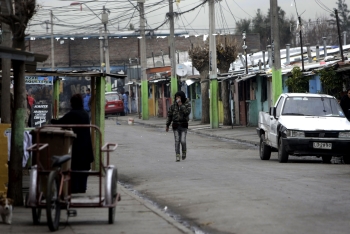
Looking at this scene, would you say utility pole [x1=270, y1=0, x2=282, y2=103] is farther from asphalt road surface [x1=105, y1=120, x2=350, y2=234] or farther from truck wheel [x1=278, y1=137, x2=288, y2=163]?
truck wheel [x1=278, y1=137, x2=288, y2=163]

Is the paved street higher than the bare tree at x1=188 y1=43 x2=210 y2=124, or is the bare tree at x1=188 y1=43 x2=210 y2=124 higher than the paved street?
the bare tree at x1=188 y1=43 x2=210 y2=124

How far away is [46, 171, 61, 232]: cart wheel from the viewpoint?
940 centimetres

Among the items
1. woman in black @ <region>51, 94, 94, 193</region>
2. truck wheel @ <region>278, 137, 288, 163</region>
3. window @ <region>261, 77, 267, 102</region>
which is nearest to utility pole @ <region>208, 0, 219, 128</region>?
window @ <region>261, 77, 267, 102</region>

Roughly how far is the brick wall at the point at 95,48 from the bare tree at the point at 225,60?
4363 cm

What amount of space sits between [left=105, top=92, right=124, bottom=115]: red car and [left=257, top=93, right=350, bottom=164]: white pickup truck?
1452 inches

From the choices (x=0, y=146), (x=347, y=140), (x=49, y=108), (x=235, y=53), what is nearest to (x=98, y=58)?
(x=235, y=53)

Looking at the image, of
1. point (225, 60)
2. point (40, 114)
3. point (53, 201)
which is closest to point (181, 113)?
point (40, 114)

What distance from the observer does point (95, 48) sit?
9050 cm

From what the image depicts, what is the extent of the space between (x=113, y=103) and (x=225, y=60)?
16162 millimetres

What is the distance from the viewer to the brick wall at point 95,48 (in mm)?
89125

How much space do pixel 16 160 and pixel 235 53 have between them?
3220cm

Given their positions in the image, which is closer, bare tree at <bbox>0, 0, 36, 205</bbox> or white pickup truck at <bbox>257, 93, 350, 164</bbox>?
bare tree at <bbox>0, 0, 36, 205</bbox>

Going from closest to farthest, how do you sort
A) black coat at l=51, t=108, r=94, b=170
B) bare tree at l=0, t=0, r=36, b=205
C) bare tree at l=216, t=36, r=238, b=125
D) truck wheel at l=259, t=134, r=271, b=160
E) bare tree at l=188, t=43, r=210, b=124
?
bare tree at l=0, t=0, r=36, b=205 < black coat at l=51, t=108, r=94, b=170 < truck wheel at l=259, t=134, r=271, b=160 < bare tree at l=216, t=36, r=238, b=125 < bare tree at l=188, t=43, r=210, b=124

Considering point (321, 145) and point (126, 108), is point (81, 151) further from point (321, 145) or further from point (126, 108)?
point (126, 108)
